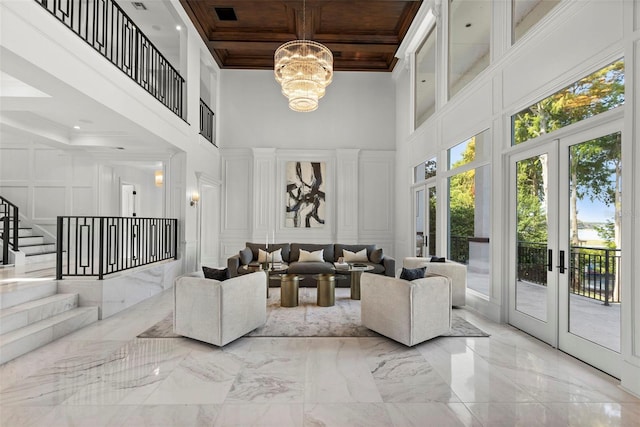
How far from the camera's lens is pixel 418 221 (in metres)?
7.45

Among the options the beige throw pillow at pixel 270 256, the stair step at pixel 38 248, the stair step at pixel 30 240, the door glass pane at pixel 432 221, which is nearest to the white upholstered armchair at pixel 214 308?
the beige throw pillow at pixel 270 256

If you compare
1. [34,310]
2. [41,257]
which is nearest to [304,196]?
[41,257]

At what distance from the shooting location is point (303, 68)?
545 centimetres

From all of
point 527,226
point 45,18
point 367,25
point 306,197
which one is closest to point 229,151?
point 306,197

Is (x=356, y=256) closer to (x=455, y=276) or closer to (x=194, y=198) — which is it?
(x=455, y=276)

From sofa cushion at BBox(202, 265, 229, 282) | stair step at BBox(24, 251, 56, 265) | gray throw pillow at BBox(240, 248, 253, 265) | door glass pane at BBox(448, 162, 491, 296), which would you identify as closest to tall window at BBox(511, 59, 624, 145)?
door glass pane at BBox(448, 162, 491, 296)

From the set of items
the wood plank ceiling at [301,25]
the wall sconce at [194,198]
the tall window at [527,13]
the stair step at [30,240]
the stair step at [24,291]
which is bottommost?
the stair step at [24,291]

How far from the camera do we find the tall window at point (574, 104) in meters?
2.82

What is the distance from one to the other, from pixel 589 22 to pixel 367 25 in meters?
5.33

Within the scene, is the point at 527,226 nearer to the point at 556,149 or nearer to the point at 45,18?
the point at 556,149

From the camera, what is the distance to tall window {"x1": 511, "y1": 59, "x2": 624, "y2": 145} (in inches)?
111

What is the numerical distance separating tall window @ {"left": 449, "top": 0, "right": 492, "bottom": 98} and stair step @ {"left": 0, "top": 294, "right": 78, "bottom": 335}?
6388 mm

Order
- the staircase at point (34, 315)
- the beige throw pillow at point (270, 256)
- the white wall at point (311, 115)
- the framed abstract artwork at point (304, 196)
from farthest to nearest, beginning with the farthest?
1. the white wall at point (311, 115)
2. the framed abstract artwork at point (304, 196)
3. the beige throw pillow at point (270, 256)
4. the staircase at point (34, 315)

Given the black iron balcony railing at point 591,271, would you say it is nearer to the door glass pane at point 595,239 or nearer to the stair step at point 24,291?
the door glass pane at point 595,239
